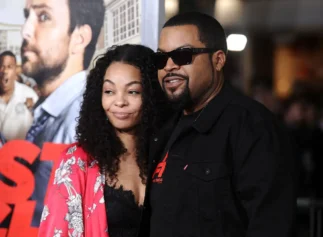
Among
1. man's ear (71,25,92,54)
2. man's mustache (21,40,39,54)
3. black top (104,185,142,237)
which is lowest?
black top (104,185,142,237)

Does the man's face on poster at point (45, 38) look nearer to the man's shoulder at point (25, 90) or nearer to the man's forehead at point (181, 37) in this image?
the man's shoulder at point (25, 90)

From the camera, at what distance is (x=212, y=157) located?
253 cm

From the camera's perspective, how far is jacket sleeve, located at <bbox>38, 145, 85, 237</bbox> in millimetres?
2832

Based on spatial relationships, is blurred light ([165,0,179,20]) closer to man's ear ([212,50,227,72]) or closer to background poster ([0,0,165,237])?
background poster ([0,0,165,237])

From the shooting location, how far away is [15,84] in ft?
11.5


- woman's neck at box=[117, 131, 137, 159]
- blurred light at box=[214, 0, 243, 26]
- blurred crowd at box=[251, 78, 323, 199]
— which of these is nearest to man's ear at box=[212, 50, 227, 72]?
woman's neck at box=[117, 131, 137, 159]

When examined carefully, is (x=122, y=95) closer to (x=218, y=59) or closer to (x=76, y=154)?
(x=76, y=154)

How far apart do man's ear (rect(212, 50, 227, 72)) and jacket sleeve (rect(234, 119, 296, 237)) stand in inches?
15.0

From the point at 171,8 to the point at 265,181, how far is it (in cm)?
185

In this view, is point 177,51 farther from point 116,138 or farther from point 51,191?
point 51,191

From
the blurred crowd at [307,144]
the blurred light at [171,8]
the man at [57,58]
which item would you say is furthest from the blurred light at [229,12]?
the man at [57,58]

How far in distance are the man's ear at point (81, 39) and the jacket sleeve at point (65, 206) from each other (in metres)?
0.88

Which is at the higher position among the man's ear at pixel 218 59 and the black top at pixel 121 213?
the man's ear at pixel 218 59

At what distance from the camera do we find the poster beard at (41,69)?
3514 mm
